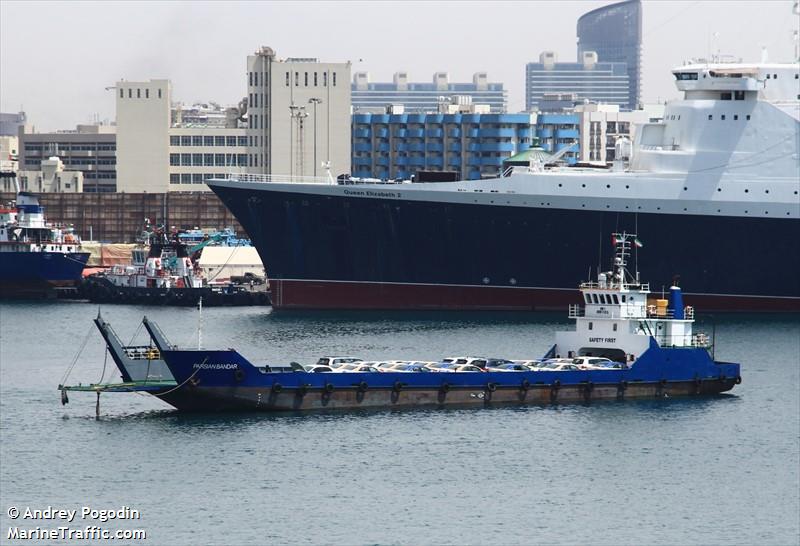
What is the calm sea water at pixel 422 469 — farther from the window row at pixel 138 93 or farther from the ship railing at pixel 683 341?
the window row at pixel 138 93

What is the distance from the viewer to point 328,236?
279 ft

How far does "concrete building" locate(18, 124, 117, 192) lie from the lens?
156 meters

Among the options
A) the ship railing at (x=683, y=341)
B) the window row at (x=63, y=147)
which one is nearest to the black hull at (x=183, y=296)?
the ship railing at (x=683, y=341)

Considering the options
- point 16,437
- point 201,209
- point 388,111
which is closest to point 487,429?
point 16,437

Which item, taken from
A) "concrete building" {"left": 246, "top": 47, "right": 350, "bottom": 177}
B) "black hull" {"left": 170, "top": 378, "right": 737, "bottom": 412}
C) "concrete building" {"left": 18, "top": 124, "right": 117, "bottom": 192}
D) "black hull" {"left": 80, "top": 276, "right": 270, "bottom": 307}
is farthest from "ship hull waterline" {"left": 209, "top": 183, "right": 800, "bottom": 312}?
"concrete building" {"left": 18, "top": 124, "right": 117, "bottom": 192}

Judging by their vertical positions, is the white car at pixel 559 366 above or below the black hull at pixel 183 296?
above

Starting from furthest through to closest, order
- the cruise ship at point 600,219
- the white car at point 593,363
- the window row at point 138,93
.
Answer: the window row at point 138,93 < the cruise ship at point 600,219 < the white car at point 593,363

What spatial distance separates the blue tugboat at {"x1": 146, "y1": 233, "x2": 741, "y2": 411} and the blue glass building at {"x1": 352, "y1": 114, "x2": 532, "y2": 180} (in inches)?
3742

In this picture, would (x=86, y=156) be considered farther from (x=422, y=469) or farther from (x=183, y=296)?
(x=422, y=469)

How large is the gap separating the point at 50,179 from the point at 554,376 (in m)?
98.2

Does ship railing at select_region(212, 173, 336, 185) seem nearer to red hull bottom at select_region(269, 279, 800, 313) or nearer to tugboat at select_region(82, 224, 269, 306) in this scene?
red hull bottom at select_region(269, 279, 800, 313)

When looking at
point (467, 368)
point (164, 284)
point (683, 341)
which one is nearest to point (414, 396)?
point (467, 368)

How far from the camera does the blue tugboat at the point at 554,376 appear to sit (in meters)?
51.0

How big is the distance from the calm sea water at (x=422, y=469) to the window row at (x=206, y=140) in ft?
270
